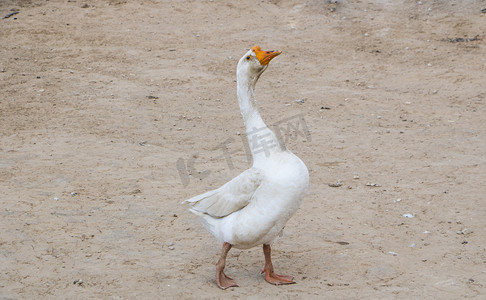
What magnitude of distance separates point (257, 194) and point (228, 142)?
3660mm

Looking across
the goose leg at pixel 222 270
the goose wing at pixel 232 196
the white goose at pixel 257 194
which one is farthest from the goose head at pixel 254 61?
the goose leg at pixel 222 270

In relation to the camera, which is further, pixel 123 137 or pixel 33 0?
pixel 33 0

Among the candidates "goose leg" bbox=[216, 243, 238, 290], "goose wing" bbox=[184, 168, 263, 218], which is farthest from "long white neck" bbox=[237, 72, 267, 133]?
"goose leg" bbox=[216, 243, 238, 290]

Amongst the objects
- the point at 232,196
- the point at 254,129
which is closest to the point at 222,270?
the point at 232,196

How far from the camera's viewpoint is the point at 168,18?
1366 centimetres

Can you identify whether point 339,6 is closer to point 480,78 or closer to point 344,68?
point 344,68

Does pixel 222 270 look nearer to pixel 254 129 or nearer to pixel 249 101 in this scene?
pixel 254 129

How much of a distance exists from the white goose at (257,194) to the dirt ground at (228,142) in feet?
1.45

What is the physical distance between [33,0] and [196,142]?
27.1 feet

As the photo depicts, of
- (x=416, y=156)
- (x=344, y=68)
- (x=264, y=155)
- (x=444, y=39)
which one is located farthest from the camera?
(x=444, y=39)

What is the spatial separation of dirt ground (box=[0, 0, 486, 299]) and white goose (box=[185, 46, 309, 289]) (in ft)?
1.45

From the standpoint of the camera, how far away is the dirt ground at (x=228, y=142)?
536 centimetres

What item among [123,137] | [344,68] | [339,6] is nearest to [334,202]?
[123,137]

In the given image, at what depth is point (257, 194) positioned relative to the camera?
4.93 metres
